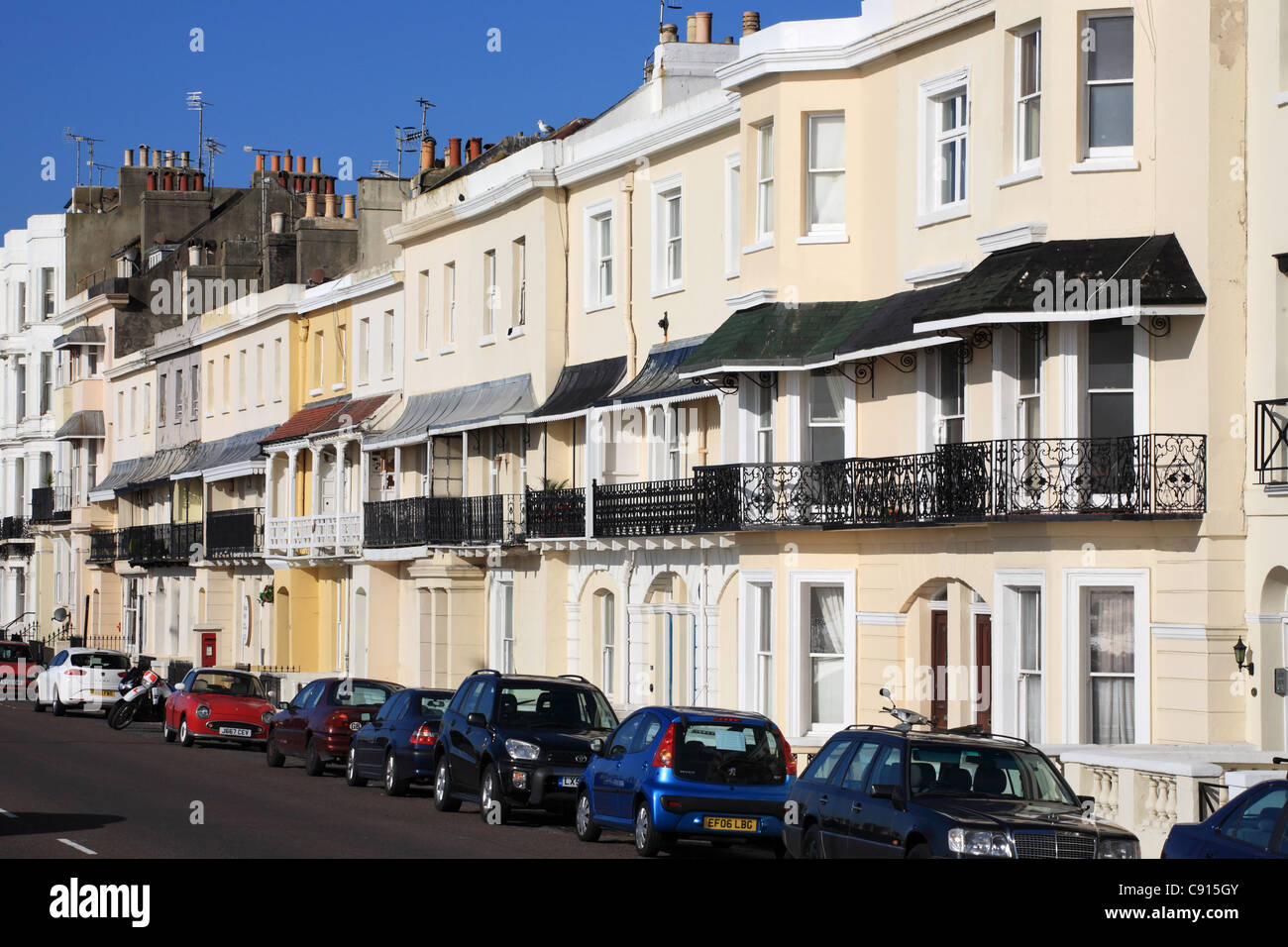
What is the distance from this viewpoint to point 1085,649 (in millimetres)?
23141

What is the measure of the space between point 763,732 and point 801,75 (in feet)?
36.8

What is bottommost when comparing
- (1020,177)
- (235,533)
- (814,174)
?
(235,533)

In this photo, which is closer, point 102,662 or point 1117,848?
point 1117,848

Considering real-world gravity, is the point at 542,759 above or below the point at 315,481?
below

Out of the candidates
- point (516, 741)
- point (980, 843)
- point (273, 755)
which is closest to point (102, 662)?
point (273, 755)

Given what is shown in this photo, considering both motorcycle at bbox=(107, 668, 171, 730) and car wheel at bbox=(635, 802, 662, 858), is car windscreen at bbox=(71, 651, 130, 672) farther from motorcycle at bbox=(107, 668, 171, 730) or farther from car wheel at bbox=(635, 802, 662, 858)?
car wheel at bbox=(635, 802, 662, 858)

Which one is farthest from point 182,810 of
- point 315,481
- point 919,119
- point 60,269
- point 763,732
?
point 60,269

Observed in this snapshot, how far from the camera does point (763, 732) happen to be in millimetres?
20359

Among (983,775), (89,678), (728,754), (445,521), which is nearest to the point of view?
(983,775)

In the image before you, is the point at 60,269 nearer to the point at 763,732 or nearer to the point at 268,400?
the point at 268,400

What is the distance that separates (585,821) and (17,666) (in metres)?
36.3

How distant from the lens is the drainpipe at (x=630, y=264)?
112 feet

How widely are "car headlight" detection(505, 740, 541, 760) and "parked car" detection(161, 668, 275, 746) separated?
564 inches

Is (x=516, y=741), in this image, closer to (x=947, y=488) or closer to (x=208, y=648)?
(x=947, y=488)
